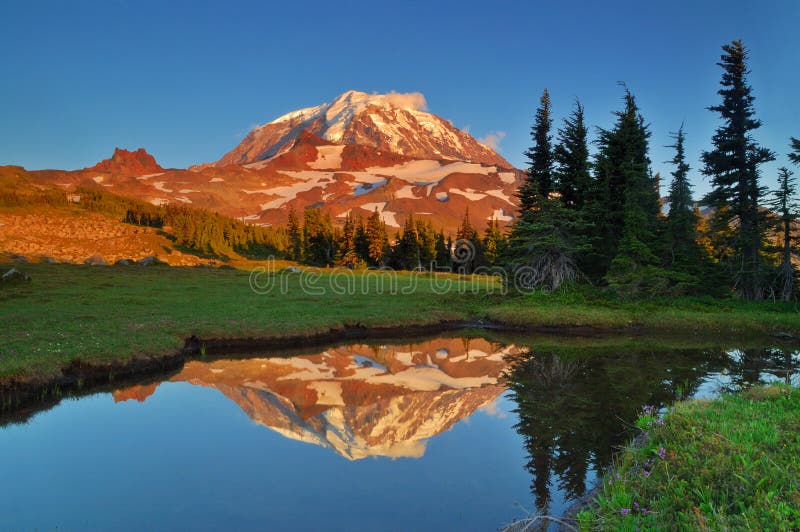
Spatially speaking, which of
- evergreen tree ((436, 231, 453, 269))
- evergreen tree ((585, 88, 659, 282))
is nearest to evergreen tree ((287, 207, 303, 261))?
evergreen tree ((436, 231, 453, 269))

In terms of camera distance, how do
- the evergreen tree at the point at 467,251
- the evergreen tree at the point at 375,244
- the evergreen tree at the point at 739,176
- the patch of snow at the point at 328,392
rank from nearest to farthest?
1. the patch of snow at the point at 328,392
2. the evergreen tree at the point at 739,176
3. the evergreen tree at the point at 375,244
4. the evergreen tree at the point at 467,251

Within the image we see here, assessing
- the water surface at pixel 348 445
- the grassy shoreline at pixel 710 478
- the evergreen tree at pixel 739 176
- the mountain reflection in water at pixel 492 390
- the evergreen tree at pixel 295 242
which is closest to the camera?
the grassy shoreline at pixel 710 478

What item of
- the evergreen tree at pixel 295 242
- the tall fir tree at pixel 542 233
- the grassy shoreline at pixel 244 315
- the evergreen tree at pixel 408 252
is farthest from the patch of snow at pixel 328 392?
the evergreen tree at pixel 295 242

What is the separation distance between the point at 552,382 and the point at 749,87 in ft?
100.0

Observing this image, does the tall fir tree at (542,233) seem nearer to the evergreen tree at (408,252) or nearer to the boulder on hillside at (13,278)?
the boulder on hillside at (13,278)

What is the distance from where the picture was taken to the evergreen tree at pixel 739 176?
1313 inches

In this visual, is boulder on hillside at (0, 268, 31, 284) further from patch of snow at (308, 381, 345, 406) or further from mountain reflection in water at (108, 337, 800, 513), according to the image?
→ patch of snow at (308, 381, 345, 406)

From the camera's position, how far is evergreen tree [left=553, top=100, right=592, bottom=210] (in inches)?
1601

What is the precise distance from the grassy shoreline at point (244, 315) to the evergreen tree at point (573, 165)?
30.5 ft

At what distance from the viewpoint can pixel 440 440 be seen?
14164mm

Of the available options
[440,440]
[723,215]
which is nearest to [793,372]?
[440,440]

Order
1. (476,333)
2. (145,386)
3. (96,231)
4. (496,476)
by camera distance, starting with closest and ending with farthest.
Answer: (496,476), (145,386), (476,333), (96,231)

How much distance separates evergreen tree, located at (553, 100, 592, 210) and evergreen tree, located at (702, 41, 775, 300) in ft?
29.0

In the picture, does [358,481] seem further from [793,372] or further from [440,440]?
[793,372]
